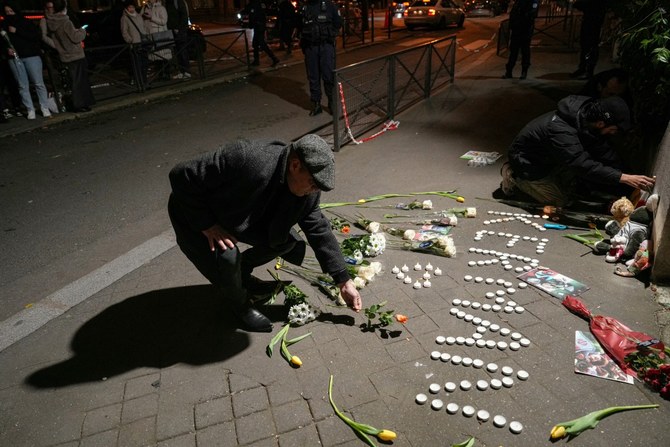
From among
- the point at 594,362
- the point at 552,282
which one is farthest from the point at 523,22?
the point at 594,362

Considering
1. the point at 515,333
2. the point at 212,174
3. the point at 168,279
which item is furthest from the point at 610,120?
the point at 168,279

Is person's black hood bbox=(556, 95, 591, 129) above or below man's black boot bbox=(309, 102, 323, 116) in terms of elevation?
above

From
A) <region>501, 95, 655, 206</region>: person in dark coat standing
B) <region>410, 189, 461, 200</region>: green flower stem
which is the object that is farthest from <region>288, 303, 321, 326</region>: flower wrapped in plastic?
<region>501, 95, 655, 206</region>: person in dark coat standing

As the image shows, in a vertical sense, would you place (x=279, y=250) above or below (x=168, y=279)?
above

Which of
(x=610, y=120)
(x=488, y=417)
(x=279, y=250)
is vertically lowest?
(x=488, y=417)

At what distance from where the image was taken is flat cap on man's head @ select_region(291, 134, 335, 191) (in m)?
2.24

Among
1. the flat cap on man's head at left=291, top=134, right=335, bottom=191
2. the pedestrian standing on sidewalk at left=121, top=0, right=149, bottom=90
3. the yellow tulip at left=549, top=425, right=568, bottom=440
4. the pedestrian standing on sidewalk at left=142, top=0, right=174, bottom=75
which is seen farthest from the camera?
the pedestrian standing on sidewalk at left=142, top=0, right=174, bottom=75

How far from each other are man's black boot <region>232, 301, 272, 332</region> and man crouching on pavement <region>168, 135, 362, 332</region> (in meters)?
0.13

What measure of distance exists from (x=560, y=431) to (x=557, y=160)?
9.52 feet

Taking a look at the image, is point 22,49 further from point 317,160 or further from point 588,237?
point 588,237

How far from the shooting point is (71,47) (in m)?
9.30

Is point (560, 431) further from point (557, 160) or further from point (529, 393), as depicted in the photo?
point (557, 160)

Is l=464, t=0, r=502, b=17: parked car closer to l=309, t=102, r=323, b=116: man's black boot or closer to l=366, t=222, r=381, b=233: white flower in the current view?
l=309, t=102, r=323, b=116: man's black boot

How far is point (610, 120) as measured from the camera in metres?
4.05
